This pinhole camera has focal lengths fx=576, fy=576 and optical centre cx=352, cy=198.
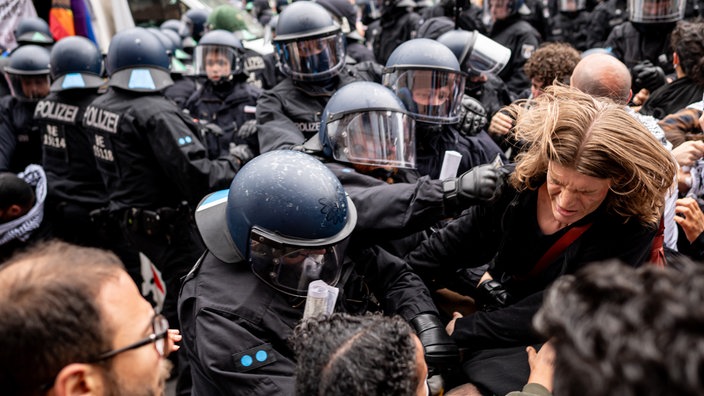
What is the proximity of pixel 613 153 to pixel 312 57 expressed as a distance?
2.59m

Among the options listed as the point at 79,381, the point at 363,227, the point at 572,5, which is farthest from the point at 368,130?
the point at 572,5

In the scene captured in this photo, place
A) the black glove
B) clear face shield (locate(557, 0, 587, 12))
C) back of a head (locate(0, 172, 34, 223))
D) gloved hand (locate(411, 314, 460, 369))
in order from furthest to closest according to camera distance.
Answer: clear face shield (locate(557, 0, 587, 12)) → back of a head (locate(0, 172, 34, 223)) → the black glove → gloved hand (locate(411, 314, 460, 369))

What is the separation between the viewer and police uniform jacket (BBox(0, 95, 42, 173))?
4613 millimetres

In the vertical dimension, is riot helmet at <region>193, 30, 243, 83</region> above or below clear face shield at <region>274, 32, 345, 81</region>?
below

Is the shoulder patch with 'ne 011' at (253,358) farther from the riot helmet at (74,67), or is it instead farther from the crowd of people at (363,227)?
the riot helmet at (74,67)

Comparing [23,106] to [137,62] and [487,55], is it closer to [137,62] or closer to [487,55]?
[137,62]

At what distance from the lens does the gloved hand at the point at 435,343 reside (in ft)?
6.88

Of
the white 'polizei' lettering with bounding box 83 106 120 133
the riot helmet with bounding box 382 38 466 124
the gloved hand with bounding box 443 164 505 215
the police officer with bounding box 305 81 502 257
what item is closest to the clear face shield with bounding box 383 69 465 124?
the riot helmet with bounding box 382 38 466 124

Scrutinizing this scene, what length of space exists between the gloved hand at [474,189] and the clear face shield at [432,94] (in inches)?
44.3

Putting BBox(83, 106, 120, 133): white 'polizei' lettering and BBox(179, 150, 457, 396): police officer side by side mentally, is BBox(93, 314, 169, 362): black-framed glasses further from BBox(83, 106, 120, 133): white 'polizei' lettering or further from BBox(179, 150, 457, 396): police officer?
BBox(83, 106, 120, 133): white 'polizei' lettering

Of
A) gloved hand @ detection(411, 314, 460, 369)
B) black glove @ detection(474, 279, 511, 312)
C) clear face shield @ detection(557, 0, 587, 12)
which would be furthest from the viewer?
clear face shield @ detection(557, 0, 587, 12)

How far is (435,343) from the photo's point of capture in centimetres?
214

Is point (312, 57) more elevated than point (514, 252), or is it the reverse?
point (312, 57)

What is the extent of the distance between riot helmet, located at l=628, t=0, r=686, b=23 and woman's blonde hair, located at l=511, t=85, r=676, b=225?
3364 mm
